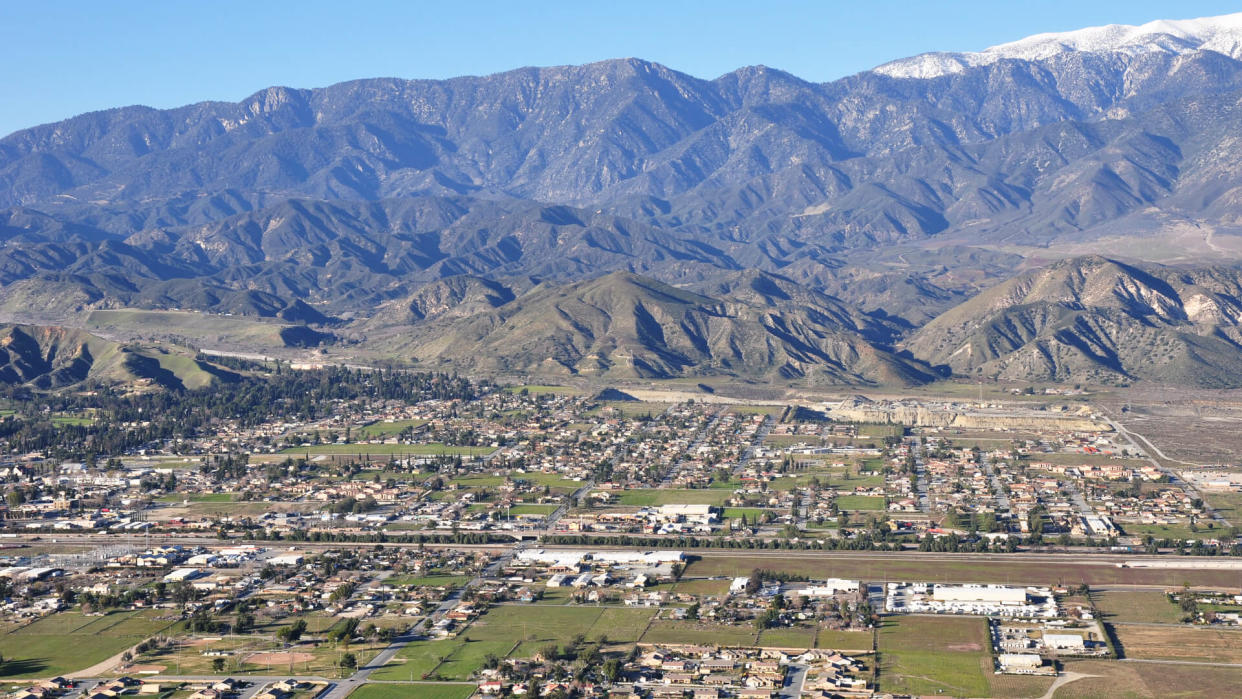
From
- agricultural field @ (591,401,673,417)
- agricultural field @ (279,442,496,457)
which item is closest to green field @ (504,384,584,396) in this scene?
agricultural field @ (591,401,673,417)

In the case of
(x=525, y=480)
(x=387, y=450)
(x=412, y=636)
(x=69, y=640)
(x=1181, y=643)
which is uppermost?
(x=387, y=450)

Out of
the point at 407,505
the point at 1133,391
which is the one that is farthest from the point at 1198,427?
the point at 407,505

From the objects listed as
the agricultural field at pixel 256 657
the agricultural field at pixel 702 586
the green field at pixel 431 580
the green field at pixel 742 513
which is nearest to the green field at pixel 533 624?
the agricultural field at pixel 256 657

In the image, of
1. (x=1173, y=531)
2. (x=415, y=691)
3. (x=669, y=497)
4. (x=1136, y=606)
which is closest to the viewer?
(x=415, y=691)

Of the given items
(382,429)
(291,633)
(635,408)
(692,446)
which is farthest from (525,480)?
(291,633)

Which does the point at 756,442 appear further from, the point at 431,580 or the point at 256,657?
the point at 256,657
